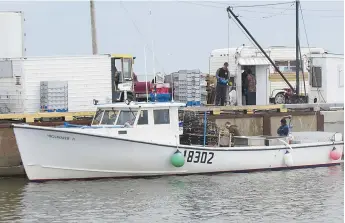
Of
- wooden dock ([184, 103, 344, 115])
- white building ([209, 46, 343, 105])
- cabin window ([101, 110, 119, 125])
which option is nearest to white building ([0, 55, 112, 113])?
wooden dock ([184, 103, 344, 115])

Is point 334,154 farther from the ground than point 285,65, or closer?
closer

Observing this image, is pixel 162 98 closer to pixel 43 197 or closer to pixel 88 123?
pixel 88 123

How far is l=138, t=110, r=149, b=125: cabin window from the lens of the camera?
20938 mm

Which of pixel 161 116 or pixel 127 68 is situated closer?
pixel 161 116

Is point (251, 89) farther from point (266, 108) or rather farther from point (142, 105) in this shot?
point (142, 105)

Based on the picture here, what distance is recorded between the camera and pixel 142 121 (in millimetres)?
20953

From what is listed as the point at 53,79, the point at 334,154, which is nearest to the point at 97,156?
the point at 53,79

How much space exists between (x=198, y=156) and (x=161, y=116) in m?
1.49

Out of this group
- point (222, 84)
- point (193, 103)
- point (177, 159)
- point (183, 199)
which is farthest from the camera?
point (222, 84)

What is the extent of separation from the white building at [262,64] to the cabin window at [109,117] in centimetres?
907

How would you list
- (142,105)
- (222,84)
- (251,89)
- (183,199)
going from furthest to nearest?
1. (251,89)
2. (222,84)
3. (142,105)
4. (183,199)

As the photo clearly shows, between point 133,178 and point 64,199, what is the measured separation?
316 cm

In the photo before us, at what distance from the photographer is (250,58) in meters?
30.0

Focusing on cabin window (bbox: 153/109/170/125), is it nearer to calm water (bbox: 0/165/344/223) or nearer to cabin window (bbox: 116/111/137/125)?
cabin window (bbox: 116/111/137/125)
